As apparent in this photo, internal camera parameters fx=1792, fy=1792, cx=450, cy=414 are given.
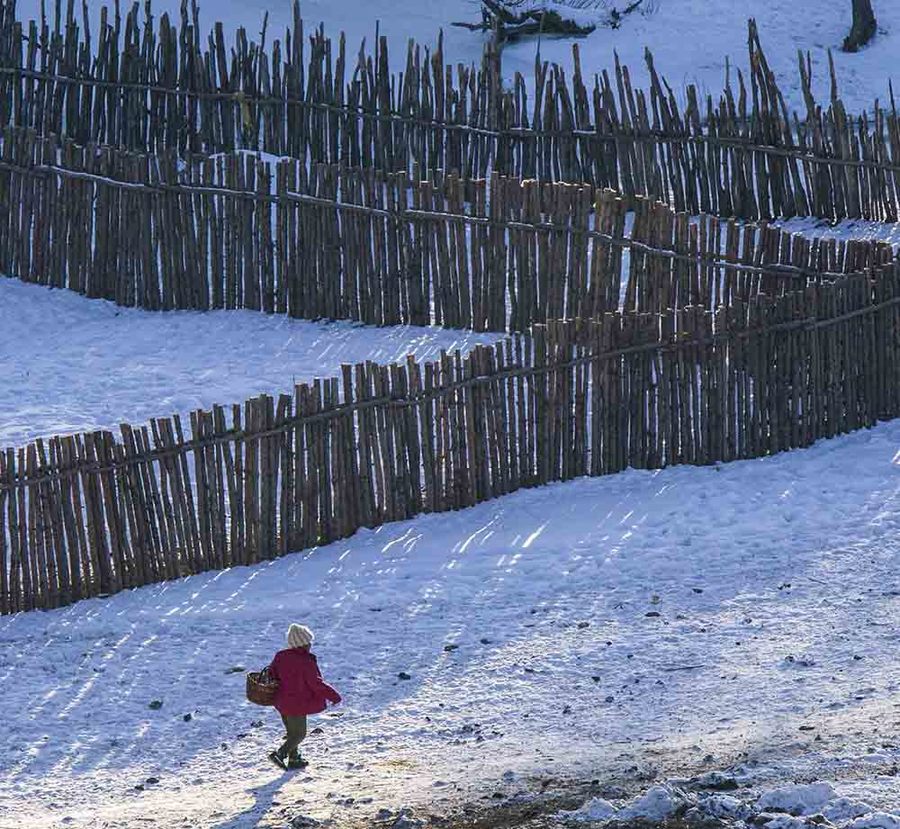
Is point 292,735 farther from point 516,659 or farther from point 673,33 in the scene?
point 673,33

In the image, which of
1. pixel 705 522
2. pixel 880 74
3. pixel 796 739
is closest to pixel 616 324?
pixel 705 522

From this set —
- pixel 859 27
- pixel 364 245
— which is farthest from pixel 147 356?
pixel 859 27

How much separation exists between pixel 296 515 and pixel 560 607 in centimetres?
181

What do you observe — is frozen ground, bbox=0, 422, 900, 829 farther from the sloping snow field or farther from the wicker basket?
the wicker basket

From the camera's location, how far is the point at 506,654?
9.01 metres

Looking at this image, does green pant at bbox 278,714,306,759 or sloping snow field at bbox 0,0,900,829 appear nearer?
sloping snow field at bbox 0,0,900,829

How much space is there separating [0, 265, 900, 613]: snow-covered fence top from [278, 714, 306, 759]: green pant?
2.48 metres

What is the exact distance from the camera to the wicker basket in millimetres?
7965

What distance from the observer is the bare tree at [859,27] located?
20.6 meters

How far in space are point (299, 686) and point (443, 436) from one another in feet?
9.68

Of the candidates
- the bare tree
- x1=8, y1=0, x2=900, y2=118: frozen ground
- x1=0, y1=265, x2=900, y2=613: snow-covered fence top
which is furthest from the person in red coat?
the bare tree

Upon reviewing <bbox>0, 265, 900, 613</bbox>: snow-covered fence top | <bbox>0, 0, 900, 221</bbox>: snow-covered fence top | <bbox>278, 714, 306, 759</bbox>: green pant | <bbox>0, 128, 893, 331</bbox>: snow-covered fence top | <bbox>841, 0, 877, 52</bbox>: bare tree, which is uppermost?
<bbox>841, 0, 877, 52</bbox>: bare tree

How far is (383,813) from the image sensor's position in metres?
7.39

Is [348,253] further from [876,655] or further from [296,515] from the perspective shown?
[876,655]
